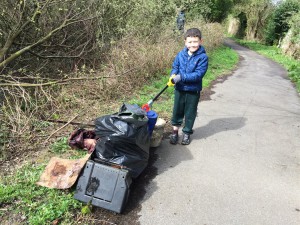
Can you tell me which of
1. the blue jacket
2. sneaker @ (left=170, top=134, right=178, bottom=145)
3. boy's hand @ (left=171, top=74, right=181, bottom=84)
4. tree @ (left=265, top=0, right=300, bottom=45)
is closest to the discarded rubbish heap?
boy's hand @ (left=171, top=74, right=181, bottom=84)

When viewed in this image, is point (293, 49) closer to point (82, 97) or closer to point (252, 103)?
point (252, 103)

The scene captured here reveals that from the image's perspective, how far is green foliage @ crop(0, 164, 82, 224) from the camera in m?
Result: 2.91

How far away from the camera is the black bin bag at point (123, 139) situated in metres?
3.32

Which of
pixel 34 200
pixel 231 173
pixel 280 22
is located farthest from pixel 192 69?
pixel 280 22

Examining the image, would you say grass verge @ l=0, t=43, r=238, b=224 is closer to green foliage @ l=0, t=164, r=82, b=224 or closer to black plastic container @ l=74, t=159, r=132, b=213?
green foliage @ l=0, t=164, r=82, b=224

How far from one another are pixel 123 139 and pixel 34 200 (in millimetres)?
1203

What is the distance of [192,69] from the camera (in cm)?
426

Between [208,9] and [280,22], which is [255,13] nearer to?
[280,22]

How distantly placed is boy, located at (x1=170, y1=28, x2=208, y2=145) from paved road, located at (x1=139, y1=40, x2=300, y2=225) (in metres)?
0.62

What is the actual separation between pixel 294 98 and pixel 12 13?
Result: 806 centimetres

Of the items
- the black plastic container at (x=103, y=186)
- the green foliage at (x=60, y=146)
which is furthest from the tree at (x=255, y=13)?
the black plastic container at (x=103, y=186)

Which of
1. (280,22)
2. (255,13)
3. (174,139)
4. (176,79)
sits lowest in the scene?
(174,139)

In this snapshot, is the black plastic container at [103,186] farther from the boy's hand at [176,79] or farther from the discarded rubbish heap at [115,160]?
the boy's hand at [176,79]

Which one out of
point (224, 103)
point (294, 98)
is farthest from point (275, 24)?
point (224, 103)
